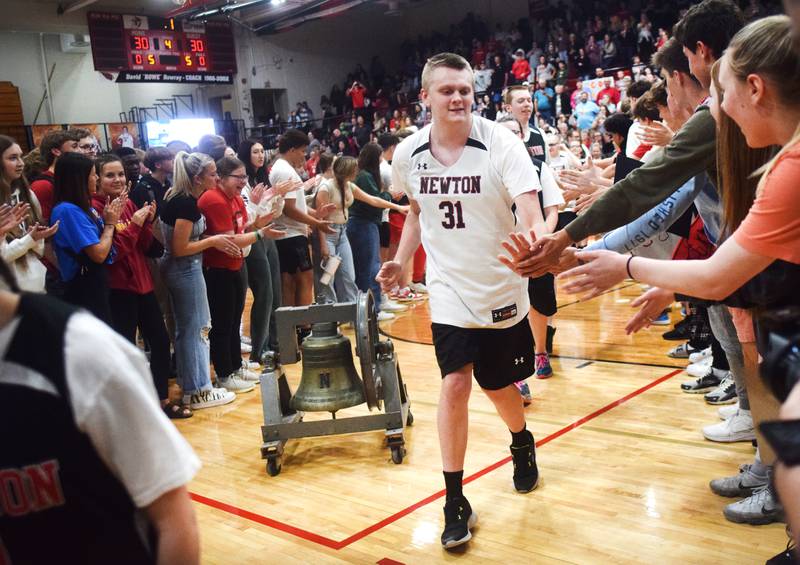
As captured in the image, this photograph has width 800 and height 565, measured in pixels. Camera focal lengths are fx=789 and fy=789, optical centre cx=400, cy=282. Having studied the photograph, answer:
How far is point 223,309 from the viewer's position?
20.1 ft

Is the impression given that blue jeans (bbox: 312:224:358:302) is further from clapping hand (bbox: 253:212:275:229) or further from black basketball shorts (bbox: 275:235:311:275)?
clapping hand (bbox: 253:212:275:229)

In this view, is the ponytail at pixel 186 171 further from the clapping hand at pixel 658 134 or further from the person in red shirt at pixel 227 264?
the clapping hand at pixel 658 134

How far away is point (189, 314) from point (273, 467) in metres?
1.71

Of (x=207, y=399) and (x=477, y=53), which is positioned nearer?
(x=207, y=399)

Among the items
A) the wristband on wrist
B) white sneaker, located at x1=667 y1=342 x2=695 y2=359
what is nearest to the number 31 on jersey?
the wristband on wrist

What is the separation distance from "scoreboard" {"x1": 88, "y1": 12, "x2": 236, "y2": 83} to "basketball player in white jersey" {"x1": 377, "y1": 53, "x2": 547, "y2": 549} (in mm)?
15498

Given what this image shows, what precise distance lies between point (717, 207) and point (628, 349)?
11.2 ft

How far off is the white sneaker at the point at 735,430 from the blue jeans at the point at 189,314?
11.6 ft

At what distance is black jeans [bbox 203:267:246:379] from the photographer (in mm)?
6102

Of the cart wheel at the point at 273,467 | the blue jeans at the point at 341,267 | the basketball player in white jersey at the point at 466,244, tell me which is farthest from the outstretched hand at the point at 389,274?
the blue jeans at the point at 341,267

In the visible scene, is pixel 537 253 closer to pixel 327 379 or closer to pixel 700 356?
pixel 327 379

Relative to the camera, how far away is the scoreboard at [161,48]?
56.3ft

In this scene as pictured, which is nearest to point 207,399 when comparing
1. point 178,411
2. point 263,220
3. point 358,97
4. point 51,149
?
point 178,411

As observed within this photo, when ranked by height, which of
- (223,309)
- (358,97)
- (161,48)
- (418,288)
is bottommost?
(418,288)
